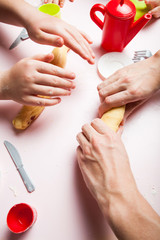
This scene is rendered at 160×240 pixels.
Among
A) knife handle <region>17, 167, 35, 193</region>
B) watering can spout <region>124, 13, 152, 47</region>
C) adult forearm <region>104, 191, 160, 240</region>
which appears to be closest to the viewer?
adult forearm <region>104, 191, 160, 240</region>

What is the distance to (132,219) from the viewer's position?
1.64 feet

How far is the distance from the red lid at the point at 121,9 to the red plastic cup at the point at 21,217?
26.6 inches

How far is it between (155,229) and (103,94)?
0.42 meters

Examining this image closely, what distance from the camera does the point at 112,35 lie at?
0.78 m

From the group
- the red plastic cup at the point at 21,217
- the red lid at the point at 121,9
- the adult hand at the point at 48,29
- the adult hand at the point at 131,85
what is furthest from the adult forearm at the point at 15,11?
the red plastic cup at the point at 21,217

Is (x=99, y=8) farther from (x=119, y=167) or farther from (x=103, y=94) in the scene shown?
(x=119, y=167)

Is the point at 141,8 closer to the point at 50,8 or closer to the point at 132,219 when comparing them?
the point at 50,8

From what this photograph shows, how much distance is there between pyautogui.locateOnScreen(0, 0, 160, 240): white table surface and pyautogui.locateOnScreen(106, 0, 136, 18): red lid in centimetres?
18

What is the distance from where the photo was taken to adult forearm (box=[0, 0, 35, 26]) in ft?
2.58

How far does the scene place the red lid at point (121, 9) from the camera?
700mm

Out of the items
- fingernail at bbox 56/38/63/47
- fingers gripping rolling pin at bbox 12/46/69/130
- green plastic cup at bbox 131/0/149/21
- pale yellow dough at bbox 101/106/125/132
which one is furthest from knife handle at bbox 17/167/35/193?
green plastic cup at bbox 131/0/149/21

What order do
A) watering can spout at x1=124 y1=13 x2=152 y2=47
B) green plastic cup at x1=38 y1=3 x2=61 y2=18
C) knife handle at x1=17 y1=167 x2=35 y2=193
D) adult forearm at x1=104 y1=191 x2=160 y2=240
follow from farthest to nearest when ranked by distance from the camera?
green plastic cup at x1=38 y1=3 x2=61 y2=18
watering can spout at x1=124 y1=13 x2=152 y2=47
knife handle at x1=17 y1=167 x2=35 y2=193
adult forearm at x1=104 y1=191 x2=160 y2=240

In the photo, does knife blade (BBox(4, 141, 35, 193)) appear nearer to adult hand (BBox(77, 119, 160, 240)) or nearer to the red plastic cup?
the red plastic cup

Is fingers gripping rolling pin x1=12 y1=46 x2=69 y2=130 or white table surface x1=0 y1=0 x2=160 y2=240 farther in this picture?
fingers gripping rolling pin x1=12 y1=46 x2=69 y2=130
